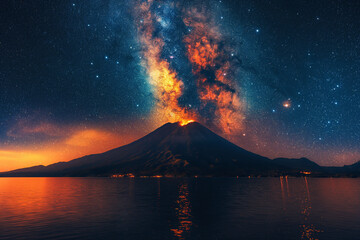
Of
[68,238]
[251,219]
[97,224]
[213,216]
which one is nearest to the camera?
[68,238]

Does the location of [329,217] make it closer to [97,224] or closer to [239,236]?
[239,236]

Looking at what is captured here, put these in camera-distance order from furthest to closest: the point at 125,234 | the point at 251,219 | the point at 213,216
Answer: the point at 213,216, the point at 251,219, the point at 125,234

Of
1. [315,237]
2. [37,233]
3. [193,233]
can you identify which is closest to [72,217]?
[37,233]

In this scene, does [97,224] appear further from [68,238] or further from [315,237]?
[315,237]

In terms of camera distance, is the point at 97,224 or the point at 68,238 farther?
the point at 97,224

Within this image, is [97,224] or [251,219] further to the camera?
[251,219]

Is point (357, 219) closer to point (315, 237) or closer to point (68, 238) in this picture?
point (315, 237)

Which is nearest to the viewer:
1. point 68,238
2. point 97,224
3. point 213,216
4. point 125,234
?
point 68,238

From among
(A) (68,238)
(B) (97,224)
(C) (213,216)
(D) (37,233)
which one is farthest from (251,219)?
(D) (37,233)

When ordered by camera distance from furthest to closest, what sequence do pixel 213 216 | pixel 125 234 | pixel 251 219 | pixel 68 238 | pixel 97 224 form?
pixel 213 216, pixel 251 219, pixel 97 224, pixel 125 234, pixel 68 238
